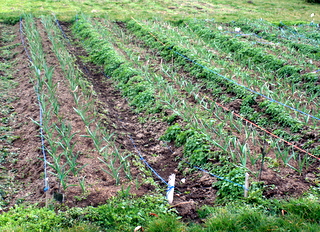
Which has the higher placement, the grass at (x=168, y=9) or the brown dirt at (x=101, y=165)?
the grass at (x=168, y=9)

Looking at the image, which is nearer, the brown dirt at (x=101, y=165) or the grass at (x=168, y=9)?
the brown dirt at (x=101, y=165)

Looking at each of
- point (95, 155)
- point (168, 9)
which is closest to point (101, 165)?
point (95, 155)

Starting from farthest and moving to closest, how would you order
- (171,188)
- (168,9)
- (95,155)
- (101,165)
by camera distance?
(168,9) → (95,155) → (101,165) → (171,188)

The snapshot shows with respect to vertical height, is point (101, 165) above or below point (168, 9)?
below

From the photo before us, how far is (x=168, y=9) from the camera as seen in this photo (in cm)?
1433

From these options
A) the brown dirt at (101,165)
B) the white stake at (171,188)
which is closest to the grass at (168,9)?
the brown dirt at (101,165)

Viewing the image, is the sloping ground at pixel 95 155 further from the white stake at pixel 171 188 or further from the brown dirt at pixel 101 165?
the white stake at pixel 171 188

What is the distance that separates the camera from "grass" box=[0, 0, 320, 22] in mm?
12523

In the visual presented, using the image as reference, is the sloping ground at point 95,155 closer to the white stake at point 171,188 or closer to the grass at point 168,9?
the white stake at point 171,188

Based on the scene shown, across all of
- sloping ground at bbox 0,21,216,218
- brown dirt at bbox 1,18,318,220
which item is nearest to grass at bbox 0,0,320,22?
sloping ground at bbox 0,21,216,218

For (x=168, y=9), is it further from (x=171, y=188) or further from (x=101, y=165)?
(x=171, y=188)

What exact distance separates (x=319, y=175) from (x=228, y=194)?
1145 mm

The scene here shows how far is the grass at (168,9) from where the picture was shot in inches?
493

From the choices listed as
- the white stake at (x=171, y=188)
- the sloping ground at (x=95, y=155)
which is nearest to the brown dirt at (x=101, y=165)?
the sloping ground at (x=95, y=155)
